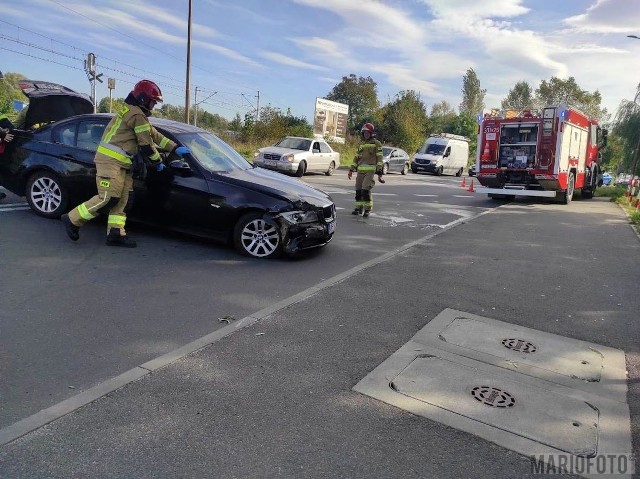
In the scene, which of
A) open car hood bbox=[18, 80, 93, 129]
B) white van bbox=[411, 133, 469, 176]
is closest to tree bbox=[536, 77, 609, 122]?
white van bbox=[411, 133, 469, 176]

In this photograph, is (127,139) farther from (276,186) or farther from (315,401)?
(315,401)

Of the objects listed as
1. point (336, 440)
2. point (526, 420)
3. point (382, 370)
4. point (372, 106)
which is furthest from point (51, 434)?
point (372, 106)

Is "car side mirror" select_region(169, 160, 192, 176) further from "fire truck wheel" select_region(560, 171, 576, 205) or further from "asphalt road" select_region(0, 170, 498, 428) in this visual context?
"fire truck wheel" select_region(560, 171, 576, 205)

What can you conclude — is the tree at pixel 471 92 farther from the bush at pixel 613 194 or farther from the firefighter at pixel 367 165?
the firefighter at pixel 367 165

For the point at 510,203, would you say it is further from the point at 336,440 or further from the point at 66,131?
the point at 336,440

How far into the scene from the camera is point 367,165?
10875 mm

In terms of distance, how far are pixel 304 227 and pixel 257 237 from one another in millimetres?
627

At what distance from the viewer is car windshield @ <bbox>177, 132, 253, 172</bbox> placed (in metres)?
7.10

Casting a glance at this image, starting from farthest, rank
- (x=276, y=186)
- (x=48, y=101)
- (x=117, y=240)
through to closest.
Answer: (x=48, y=101)
(x=276, y=186)
(x=117, y=240)

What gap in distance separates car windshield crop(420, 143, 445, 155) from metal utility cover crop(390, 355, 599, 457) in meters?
30.3

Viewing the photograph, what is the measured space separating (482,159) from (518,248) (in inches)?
329

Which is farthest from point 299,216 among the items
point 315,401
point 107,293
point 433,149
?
point 433,149

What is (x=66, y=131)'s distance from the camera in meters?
7.34

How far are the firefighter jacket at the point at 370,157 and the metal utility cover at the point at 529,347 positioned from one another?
6.35 meters
